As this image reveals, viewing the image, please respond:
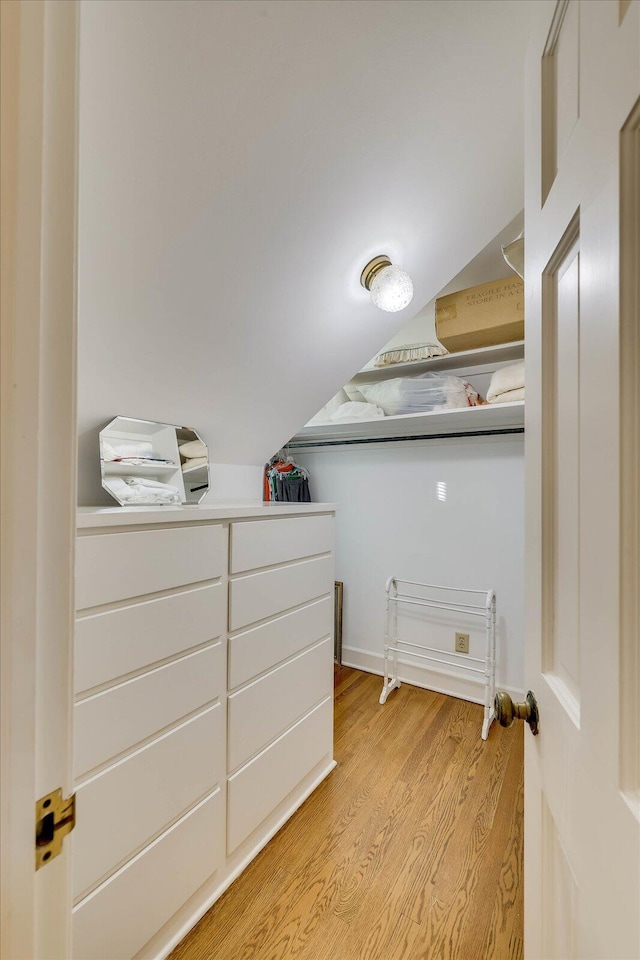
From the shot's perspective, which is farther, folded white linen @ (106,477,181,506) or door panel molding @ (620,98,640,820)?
folded white linen @ (106,477,181,506)

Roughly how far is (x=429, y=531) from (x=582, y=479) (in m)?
2.05

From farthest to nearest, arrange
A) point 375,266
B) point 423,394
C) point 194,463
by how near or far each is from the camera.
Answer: point 423,394 → point 194,463 → point 375,266

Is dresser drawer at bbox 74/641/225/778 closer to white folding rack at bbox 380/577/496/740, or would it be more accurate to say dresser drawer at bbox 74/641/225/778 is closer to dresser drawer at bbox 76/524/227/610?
dresser drawer at bbox 76/524/227/610

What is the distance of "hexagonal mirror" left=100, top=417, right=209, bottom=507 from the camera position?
4.49ft

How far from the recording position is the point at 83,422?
133cm

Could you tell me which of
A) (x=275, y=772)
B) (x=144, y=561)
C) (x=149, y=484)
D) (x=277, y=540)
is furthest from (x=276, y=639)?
(x=149, y=484)

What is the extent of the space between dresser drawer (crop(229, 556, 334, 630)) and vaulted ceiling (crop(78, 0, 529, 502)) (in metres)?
0.68

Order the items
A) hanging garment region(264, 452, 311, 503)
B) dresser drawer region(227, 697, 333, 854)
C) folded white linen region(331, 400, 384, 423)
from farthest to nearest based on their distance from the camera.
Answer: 1. hanging garment region(264, 452, 311, 503)
2. folded white linen region(331, 400, 384, 423)
3. dresser drawer region(227, 697, 333, 854)

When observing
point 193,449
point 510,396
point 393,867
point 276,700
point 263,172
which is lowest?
point 393,867

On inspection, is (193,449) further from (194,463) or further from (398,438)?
(398,438)

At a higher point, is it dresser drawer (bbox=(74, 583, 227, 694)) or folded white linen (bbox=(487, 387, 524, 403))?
folded white linen (bbox=(487, 387, 524, 403))

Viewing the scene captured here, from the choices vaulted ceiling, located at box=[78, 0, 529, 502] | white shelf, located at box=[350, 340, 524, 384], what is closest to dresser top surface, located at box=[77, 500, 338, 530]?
vaulted ceiling, located at box=[78, 0, 529, 502]

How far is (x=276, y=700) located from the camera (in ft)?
4.66

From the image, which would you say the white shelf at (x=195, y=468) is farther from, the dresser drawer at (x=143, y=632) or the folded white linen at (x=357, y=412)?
the folded white linen at (x=357, y=412)
